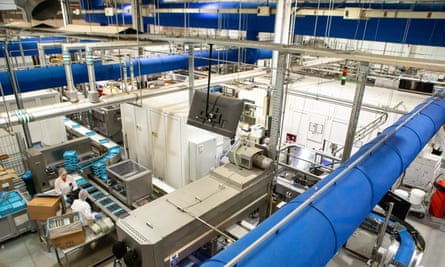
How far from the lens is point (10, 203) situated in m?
4.93

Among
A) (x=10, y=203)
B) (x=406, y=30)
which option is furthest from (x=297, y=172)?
(x=10, y=203)

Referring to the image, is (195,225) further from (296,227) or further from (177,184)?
(177,184)

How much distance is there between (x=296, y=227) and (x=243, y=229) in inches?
76.3

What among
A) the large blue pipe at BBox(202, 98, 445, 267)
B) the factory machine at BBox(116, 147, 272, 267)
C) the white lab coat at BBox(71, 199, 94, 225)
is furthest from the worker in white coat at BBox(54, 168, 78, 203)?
the large blue pipe at BBox(202, 98, 445, 267)

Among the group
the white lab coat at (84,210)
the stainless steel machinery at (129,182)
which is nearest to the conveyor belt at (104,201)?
the stainless steel machinery at (129,182)

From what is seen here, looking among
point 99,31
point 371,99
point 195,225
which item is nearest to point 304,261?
point 195,225

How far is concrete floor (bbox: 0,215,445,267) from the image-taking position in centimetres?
464

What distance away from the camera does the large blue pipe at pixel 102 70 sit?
5301 millimetres

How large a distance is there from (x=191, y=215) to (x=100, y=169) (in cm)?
387

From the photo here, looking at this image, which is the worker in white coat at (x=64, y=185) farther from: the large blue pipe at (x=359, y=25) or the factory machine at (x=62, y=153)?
the large blue pipe at (x=359, y=25)

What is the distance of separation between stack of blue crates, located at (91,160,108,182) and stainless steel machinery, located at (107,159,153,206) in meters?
0.72

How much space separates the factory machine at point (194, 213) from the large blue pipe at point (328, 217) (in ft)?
4.02

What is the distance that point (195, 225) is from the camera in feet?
9.91

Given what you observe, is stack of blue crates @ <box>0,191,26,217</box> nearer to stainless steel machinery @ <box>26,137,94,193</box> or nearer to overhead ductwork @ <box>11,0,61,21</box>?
stainless steel machinery @ <box>26,137,94,193</box>
